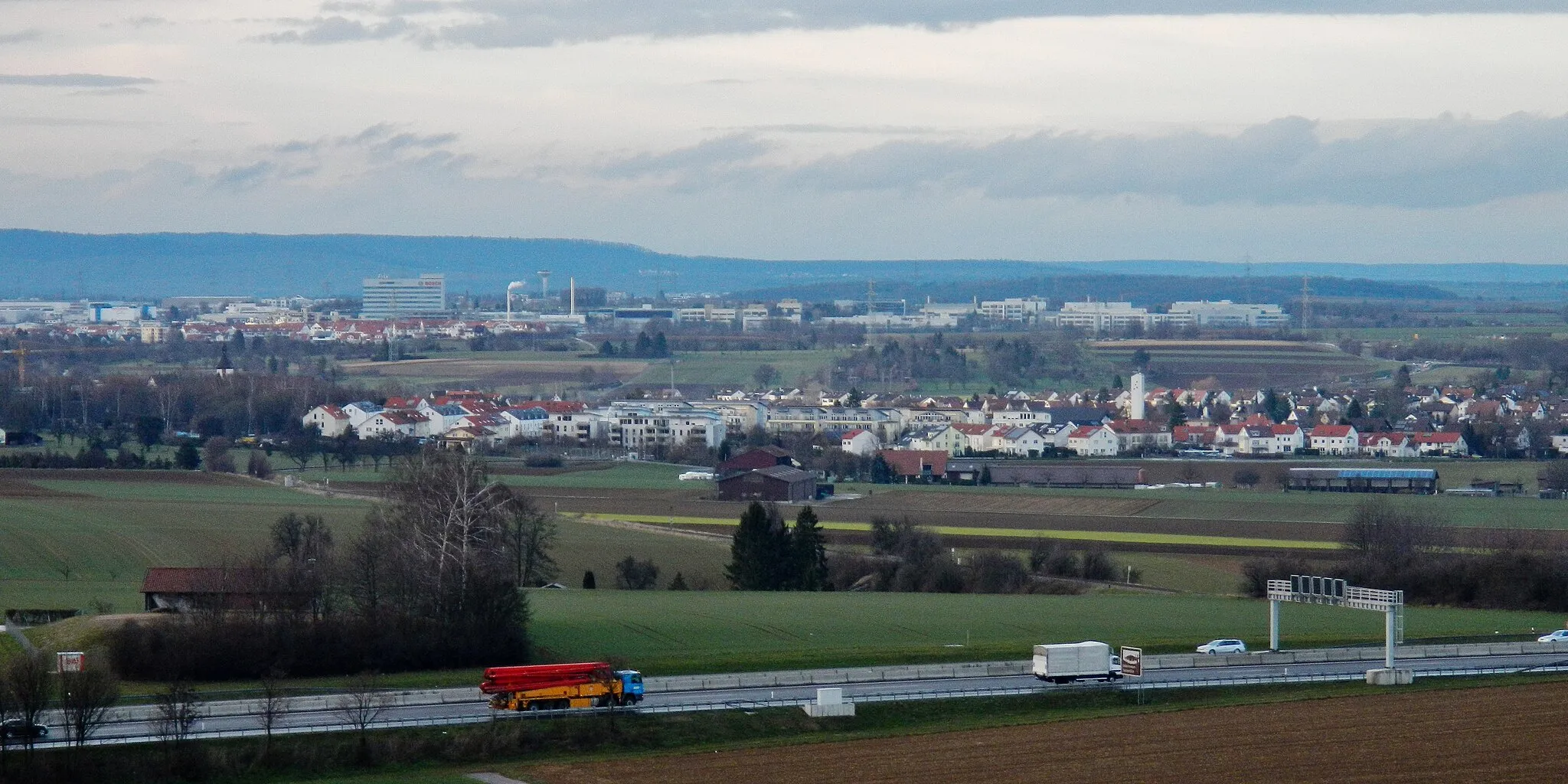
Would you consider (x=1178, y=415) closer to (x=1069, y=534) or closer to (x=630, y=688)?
(x=1069, y=534)

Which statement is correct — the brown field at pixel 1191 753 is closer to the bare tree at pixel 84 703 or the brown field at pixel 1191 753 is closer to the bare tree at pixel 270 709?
the bare tree at pixel 270 709

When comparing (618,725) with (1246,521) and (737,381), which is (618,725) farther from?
(737,381)

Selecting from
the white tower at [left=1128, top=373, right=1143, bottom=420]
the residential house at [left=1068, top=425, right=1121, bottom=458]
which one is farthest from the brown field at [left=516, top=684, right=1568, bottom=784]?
the white tower at [left=1128, top=373, right=1143, bottom=420]

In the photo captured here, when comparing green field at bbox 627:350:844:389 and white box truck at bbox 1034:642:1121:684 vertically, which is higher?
green field at bbox 627:350:844:389

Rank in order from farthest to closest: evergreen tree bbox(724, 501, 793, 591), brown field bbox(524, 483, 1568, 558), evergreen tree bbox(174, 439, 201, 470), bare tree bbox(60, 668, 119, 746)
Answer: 1. evergreen tree bbox(174, 439, 201, 470)
2. brown field bbox(524, 483, 1568, 558)
3. evergreen tree bbox(724, 501, 793, 591)
4. bare tree bbox(60, 668, 119, 746)

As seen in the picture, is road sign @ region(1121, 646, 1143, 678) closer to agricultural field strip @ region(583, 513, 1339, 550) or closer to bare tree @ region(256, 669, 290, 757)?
bare tree @ region(256, 669, 290, 757)

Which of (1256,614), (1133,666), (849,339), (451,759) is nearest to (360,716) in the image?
(451,759)
